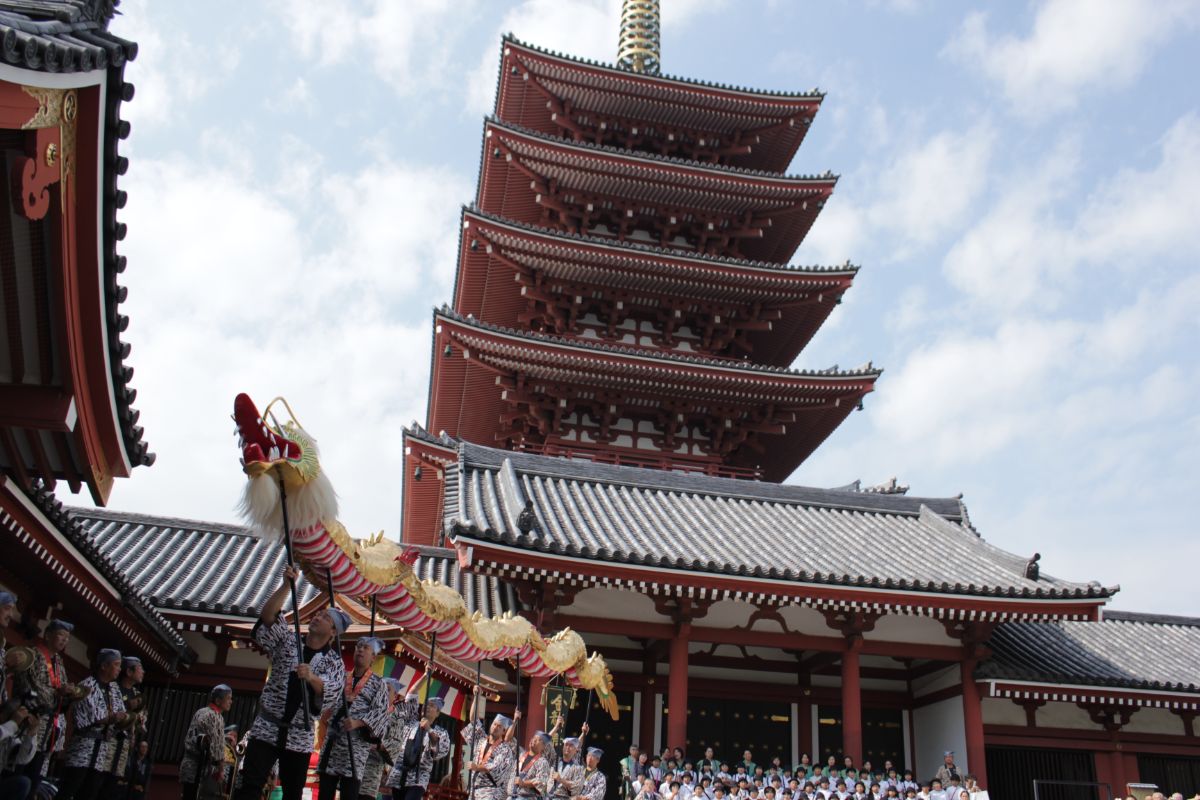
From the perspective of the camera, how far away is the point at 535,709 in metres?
12.9

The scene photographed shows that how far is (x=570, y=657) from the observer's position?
36.1 ft

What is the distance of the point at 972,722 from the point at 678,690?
14.5 ft

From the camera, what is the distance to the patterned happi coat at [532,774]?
9.47 m

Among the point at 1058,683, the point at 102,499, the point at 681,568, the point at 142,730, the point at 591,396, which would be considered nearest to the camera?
the point at 102,499

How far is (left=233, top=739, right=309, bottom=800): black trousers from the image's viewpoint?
222 inches

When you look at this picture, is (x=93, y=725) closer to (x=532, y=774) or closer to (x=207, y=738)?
(x=207, y=738)

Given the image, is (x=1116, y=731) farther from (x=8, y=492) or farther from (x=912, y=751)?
(x=8, y=492)

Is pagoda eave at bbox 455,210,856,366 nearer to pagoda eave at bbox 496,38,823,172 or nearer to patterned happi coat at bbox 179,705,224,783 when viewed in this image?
pagoda eave at bbox 496,38,823,172

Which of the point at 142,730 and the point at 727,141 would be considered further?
the point at 727,141

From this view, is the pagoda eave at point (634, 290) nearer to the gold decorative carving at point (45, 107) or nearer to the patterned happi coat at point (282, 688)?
the patterned happi coat at point (282, 688)

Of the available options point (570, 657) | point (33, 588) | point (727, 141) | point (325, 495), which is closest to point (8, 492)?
point (33, 588)

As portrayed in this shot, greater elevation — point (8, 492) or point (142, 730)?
point (8, 492)

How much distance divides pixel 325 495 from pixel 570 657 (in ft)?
19.3

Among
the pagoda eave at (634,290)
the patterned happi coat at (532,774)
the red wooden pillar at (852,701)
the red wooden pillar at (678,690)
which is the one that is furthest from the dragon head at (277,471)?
the pagoda eave at (634,290)
